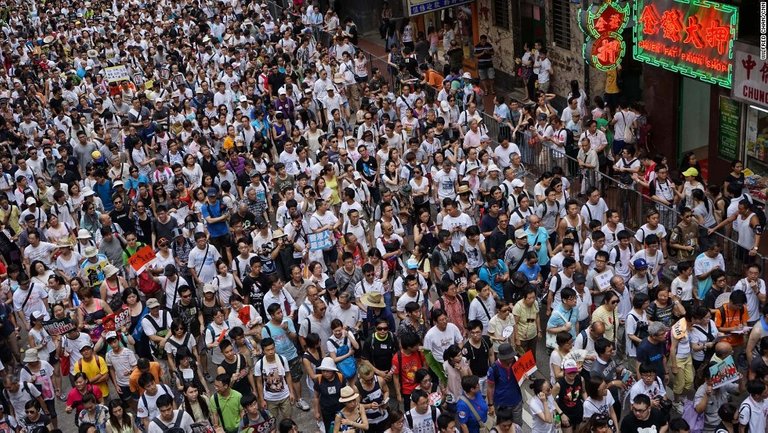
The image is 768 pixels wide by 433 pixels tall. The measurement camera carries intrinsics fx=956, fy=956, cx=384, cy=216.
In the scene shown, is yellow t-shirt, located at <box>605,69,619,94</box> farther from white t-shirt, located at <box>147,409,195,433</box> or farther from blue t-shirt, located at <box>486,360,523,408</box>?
white t-shirt, located at <box>147,409,195,433</box>

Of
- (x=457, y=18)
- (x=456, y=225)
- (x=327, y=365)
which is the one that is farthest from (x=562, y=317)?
(x=457, y=18)

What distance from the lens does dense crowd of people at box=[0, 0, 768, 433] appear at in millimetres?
9727

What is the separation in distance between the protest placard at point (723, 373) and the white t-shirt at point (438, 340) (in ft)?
8.81

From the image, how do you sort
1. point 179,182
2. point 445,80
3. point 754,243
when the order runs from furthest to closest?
point 445,80, point 179,182, point 754,243

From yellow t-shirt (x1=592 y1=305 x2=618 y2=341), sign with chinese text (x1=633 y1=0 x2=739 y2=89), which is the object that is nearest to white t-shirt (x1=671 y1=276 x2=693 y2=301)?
yellow t-shirt (x1=592 y1=305 x2=618 y2=341)

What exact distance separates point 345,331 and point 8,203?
25.2 ft

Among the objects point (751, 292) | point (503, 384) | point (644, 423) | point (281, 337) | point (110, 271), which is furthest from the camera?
point (110, 271)

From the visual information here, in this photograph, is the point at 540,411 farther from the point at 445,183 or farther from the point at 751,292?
the point at 445,183

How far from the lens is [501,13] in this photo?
913 inches

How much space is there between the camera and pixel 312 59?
952 inches

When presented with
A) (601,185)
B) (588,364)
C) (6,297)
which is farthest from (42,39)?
(588,364)

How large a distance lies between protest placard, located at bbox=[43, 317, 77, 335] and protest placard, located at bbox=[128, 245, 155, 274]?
1.22m

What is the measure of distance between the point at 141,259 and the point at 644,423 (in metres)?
7.07

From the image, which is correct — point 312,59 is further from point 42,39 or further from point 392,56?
point 42,39
